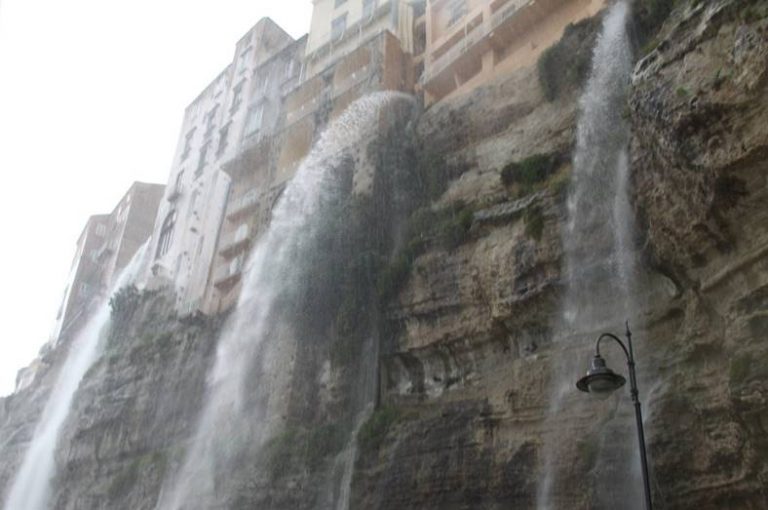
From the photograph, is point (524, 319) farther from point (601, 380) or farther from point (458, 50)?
point (458, 50)

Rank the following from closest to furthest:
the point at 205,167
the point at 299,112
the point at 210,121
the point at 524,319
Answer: the point at 524,319 < the point at 299,112 < the point at 205,167 < the point at 210,121

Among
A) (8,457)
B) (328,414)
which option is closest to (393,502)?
(328,414)

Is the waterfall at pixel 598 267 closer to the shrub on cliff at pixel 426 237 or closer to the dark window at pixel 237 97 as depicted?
the shrub on cliff at pixel 426 237

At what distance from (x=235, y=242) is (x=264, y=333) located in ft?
27.7

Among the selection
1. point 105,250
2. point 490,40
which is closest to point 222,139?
point 490,40

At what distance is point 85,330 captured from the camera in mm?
44719

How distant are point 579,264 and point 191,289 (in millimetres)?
20299

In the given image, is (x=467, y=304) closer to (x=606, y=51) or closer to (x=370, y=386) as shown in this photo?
(x=370, y=386)

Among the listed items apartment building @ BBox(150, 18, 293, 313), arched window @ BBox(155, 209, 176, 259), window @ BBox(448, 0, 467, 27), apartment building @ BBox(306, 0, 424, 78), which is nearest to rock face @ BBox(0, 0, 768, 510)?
apartment building @ BBox(150, 18, 293, 313)

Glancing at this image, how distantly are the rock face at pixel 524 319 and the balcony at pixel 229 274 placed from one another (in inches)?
107

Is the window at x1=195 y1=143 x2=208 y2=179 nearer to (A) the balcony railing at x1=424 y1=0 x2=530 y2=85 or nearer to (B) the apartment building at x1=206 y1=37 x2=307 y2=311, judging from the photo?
(B) the apartment building at x1=206 y1=37 x2=307 y2=311

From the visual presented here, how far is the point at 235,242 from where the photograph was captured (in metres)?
30.5

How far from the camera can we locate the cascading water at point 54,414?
33.3 metres

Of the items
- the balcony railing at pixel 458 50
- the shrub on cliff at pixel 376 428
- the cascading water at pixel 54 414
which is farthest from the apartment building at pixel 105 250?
the shrub on cliff at pixel 376 428
